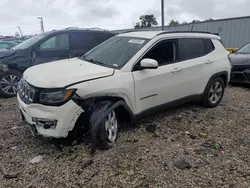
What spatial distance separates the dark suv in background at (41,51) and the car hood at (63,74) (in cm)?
279

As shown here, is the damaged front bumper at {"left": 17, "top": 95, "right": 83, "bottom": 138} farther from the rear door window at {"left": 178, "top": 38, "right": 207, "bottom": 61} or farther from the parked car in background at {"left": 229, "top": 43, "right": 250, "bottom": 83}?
the parked car in background at {"left": 229, "top": 43, "right": 250, "bottom": 83}

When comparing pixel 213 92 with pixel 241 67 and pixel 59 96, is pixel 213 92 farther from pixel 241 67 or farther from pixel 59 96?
pixel 59 96

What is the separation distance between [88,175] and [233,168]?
1825 mm

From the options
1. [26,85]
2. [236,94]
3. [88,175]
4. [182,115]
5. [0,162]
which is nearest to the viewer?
[88,175]

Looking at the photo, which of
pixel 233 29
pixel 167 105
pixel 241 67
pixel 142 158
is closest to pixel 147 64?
pixel 167 105

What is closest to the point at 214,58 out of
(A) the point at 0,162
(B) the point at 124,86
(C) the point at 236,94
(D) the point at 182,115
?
(D) the point at 182,115

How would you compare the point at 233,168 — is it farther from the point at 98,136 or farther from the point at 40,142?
the point at 40,142

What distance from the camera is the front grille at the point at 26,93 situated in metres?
3.11

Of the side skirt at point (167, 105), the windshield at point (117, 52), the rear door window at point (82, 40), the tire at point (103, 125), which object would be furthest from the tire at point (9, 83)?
the side skirt at point (167, 105)

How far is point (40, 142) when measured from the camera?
3598 mm

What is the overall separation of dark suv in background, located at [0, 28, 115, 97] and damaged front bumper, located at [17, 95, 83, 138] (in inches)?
136

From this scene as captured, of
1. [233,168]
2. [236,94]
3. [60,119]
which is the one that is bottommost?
[236,94]

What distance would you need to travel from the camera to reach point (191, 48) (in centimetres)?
458

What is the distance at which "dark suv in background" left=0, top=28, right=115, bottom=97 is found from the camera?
6066 millimetres
